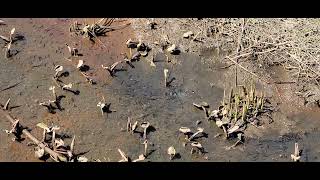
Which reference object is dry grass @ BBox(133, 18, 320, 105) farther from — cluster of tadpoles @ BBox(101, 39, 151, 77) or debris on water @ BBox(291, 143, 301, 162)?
debris on water @ BBox(291, 143, 301, 162)

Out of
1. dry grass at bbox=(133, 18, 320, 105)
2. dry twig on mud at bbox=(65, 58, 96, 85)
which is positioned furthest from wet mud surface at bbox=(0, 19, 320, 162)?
dry grass at bbox=(133, 18, 320, 105)

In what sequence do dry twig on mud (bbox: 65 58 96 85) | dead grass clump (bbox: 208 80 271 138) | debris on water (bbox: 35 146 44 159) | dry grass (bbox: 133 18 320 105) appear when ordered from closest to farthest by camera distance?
debris on water (bbox: 35 146 44 159)
dead grass clump (bbox: 208 80 271 138)
dry twig on mud (bbox: 65 58 96 85)
dry grass (bbox: 133 18 320 105)

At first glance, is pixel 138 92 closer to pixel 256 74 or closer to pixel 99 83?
pixel 99 83

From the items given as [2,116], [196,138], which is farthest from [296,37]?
[2,116]

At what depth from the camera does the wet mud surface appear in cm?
336

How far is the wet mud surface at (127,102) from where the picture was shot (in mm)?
3363

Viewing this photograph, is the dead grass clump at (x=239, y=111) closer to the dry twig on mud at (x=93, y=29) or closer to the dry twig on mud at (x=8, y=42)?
the dry twig on mud at (x=93, y=29)

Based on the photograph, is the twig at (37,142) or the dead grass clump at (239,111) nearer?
the twig at (37,142)

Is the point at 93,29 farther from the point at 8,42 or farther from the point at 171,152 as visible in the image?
the point at 171,152

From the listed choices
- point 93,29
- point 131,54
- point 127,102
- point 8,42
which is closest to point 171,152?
point 127,102

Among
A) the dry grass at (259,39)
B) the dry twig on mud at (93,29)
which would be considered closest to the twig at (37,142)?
the dry twig on mud at (93,29)

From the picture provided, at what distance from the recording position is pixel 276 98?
381cm

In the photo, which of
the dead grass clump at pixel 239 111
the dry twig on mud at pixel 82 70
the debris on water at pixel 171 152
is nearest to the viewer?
the debris on water at pixel 171 152

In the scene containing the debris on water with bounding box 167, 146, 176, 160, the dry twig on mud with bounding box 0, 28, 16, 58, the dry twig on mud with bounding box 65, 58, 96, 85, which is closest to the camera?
the debris on water with bounding box 167, 146, 176, 160
